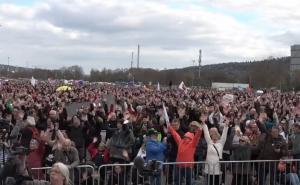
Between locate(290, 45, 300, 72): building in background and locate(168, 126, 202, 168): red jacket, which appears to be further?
locate(290, 45, 300, 72): building in background

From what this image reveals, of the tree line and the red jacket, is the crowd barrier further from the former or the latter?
the tree line

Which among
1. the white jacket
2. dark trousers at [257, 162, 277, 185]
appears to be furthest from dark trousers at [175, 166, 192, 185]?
dark trousers at [257, 162, 277, 185]

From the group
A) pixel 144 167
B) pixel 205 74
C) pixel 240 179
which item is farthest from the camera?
pixel 205 74

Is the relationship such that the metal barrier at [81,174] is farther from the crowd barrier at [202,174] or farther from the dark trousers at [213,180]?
the dark trousers at [213,180]

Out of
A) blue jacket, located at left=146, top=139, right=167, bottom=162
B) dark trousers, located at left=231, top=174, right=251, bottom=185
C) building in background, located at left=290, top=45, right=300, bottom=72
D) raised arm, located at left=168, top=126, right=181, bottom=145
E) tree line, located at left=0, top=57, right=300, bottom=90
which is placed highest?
building in background, located at left=290, top=45, right=300, bottom=72

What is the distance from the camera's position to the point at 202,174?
36.4 ft

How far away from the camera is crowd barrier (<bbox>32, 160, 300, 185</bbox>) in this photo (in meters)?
10.2

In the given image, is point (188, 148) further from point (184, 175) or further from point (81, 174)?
point (81, 174)

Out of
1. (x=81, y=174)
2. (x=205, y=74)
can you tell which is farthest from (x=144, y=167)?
(x=205, y=74)

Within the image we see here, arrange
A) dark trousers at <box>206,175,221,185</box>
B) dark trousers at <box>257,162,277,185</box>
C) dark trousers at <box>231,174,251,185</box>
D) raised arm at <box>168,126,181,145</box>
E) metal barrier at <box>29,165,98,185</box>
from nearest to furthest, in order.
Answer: metal barrier at <box>29,165,98,185</box>, dark trousers at <box>206,175,221,185</box>, dark trousers at <box>231,174,251,185</box>, dark trousers at <box>257,162,277,185</box>, raised arm at <box>168,126,181,145</box>

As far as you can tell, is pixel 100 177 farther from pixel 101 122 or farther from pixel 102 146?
pixel 101 122

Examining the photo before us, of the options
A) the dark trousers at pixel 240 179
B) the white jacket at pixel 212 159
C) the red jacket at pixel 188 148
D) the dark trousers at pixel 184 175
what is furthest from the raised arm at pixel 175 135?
the dark trousers at pixel 240 179

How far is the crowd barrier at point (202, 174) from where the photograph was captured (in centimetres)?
1017

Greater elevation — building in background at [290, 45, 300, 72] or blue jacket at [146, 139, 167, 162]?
building in background at [290, 45, 300, 72]
